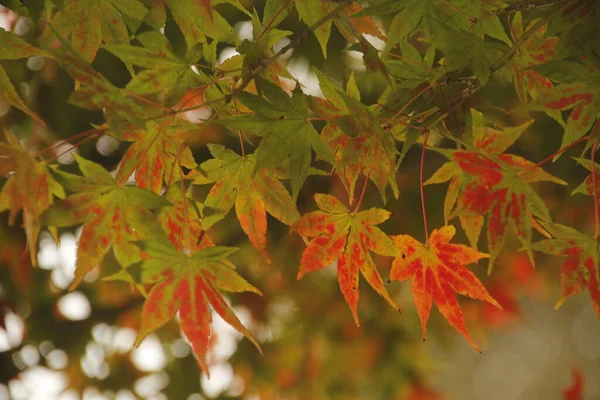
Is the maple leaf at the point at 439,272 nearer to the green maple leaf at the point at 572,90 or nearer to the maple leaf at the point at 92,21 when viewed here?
the green maple leaf at the point at 572,90

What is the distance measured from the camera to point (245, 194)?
0.68 m

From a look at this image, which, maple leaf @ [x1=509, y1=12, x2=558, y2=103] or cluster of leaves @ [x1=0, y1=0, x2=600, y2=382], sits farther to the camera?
maple leaf @ [x1=509, y1=12, x2=558, y2=103]

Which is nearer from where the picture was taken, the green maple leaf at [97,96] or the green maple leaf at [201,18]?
the green maple leaf at [97,96]

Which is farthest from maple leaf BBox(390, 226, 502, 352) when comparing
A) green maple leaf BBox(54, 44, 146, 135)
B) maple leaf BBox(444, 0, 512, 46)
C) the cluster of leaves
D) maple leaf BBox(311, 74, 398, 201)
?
green maple leaf BBox(54, 44, 146, 135)

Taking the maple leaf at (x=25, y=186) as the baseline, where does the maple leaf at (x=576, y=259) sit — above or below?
below

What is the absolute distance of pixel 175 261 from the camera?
61 cm

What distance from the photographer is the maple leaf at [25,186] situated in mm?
563

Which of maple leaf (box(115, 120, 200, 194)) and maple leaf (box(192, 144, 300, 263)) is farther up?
maple leaf (box(115, 120, 200, 194))

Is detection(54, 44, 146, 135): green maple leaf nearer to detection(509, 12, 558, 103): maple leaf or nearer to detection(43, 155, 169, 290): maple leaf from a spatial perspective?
detection(43, 155, 169, 290): maple leaf

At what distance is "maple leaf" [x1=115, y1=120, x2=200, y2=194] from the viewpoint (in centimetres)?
66

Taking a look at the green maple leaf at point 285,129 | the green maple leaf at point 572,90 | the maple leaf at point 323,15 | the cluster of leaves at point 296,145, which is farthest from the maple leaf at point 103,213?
the green maple leaf at point 572,90

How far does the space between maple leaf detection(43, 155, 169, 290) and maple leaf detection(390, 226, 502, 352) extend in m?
0.29

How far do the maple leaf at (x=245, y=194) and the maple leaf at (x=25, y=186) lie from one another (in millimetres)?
162

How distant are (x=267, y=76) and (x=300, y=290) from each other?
1698 mm
